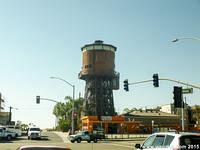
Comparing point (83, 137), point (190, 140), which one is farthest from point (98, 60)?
point (190, 140)

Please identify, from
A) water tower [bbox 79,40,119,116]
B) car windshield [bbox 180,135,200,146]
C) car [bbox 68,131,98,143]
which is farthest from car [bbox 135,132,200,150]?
water tower [bbox 79,40,119,116]

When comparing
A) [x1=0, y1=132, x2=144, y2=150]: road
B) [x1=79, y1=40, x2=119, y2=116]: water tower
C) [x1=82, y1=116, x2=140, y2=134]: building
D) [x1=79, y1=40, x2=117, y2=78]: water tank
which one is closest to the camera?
[x1=0, y1=132, x2=144, y2=150]: road

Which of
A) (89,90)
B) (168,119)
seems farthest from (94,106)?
(168,119)

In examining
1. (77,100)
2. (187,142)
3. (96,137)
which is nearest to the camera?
(187,142)

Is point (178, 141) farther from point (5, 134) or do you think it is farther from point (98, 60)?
point (98, 60)

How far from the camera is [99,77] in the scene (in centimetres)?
11269

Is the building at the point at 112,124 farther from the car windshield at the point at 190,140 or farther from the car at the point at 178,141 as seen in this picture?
the car windshield at the point at 190,140

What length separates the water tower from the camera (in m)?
111

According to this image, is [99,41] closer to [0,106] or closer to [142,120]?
[142,120]

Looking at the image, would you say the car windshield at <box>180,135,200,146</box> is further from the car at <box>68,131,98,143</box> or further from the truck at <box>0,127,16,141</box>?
the truck at <box>0,127,16,141</box>

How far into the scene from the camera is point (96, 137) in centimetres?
5584

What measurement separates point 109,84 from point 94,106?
24.7 ft

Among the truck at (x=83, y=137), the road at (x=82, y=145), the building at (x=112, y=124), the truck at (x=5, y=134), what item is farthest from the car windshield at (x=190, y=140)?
the building at (x=112, y=124)

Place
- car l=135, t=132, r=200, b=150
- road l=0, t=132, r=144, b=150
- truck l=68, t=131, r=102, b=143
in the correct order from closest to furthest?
car l=135, t=132, r=200, b=150 < road l=0, t=132, r=144, b=150 < truck l=68, t=131, r=102, b=143
